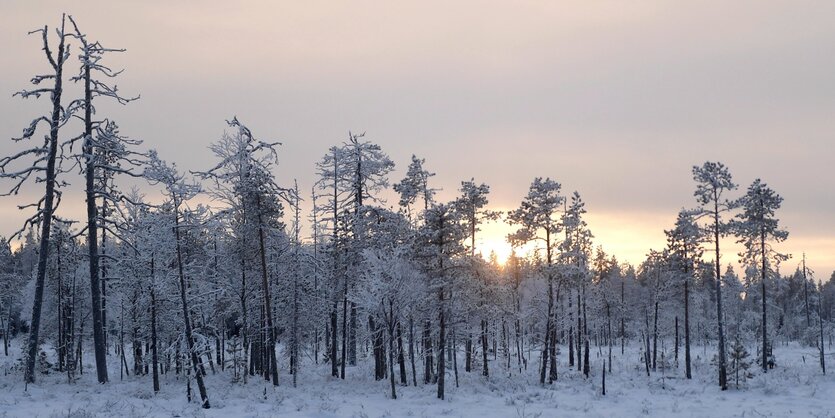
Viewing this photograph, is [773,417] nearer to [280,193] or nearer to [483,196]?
[483,196]

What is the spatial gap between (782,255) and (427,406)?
30.0 meters

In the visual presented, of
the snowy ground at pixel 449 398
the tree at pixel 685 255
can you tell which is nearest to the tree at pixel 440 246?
the snowy ground at pixel 449 398

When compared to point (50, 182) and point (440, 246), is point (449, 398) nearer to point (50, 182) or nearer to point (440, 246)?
point (440, 246)

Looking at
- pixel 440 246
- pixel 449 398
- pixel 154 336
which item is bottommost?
pixel 449 398

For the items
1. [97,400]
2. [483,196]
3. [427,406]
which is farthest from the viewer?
[483,196]

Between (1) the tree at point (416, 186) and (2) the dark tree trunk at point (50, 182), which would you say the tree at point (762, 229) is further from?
(2) the dark tree trunk at point (50, 182)

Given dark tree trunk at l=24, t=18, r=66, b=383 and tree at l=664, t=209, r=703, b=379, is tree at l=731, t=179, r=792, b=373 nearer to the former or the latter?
tree at l=664, t=209, r=703, b=379

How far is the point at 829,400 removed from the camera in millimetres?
28641

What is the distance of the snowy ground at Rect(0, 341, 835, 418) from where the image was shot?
1928 cm

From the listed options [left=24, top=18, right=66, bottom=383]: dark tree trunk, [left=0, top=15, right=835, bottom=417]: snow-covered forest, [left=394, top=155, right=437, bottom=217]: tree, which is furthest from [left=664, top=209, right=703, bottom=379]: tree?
[left=24, top=18, right=66, bottom=383]: dark tree trunk

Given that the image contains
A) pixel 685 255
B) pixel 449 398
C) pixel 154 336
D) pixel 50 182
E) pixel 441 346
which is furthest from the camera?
pixel 685 255

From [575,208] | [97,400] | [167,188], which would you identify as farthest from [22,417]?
[575,208]

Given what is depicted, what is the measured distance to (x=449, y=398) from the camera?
28.6 metres

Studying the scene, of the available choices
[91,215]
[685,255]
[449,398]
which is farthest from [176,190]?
[685,255]
